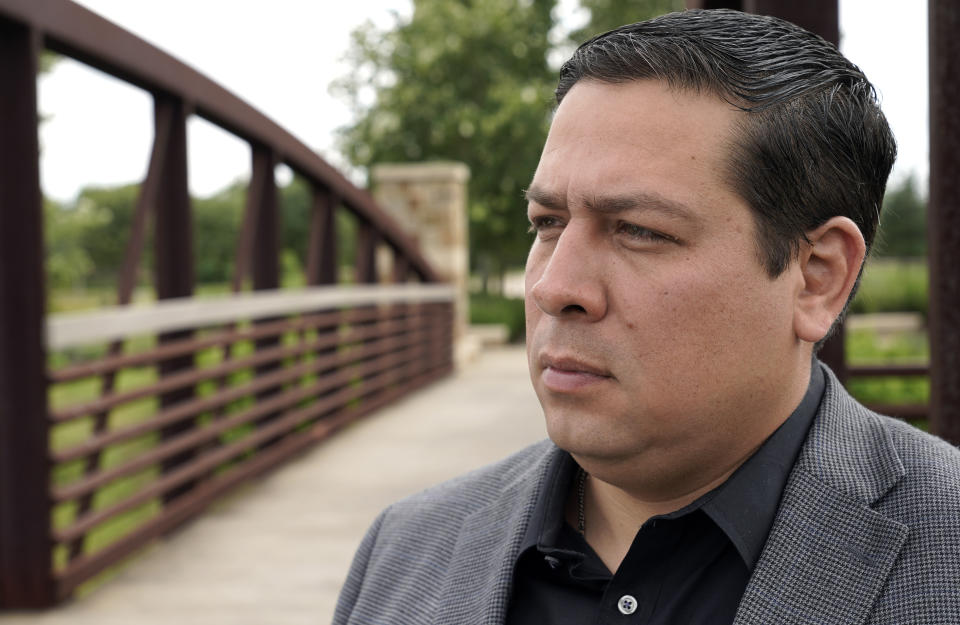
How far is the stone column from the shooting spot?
11.7m

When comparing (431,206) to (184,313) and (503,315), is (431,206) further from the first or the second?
(184,313)

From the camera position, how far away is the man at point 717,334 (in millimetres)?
1183

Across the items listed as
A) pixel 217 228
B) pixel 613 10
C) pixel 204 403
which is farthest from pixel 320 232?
pixel 613 10

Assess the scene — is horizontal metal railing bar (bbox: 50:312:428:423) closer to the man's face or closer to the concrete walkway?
the concrete walkway

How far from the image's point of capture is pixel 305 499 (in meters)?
5.39

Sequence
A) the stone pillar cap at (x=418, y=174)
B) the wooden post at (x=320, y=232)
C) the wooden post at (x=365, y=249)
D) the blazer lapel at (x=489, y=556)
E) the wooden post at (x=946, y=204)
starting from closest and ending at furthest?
the blazer lapel at (x=489, y=556) < the wooden post at (x=946, y=204) < the wooden post at (x=320, y=232) < the wooden post at (x=365, y=249) < the stone pillar cap at (x=418, y=174)

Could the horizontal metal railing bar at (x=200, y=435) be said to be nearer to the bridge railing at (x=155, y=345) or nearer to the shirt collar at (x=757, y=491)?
the bridge railing at (x=155, y=345)

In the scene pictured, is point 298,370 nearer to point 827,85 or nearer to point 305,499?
point 305,499

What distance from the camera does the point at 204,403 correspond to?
16.8 feet

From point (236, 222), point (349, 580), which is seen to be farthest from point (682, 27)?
point (236, 222)

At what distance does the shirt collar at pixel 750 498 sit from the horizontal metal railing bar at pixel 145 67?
272 cm

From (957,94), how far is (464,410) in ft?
22.3

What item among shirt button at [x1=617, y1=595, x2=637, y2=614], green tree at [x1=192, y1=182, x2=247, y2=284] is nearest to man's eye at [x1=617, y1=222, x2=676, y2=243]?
shirt button at [x1=617, y1=595, x2=637, y2=614]

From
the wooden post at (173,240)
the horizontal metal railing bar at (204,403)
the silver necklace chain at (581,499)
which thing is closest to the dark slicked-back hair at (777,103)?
the silver necklace chain at (581,499)
